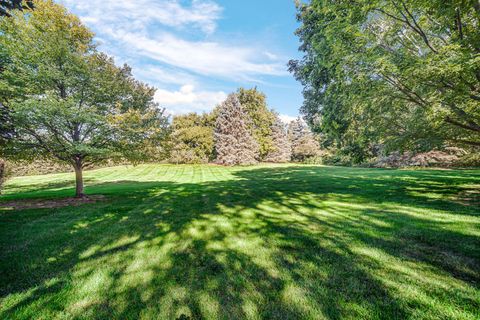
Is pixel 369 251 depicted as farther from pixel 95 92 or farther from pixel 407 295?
pixel 95 92

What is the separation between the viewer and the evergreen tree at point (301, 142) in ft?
162

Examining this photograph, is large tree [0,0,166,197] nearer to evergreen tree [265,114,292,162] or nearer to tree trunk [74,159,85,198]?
tree trunk [74,159,85,198]

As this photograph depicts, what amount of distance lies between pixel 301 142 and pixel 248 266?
169ft

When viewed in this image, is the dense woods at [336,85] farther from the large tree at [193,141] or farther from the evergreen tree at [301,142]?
the evergreen tree at [301,142]

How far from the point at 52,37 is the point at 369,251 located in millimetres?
12648

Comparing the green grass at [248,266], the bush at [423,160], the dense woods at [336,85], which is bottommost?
the green grass at [248,266]

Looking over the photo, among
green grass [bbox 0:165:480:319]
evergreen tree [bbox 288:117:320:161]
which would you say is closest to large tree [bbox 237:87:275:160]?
evergreen tree [bbox 288:117:320:161]

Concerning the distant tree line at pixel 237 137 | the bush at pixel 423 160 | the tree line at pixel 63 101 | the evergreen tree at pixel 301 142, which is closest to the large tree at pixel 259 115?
the distant tree line at pixel 237 137

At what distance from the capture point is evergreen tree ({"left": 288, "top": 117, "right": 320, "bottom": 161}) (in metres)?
49.3

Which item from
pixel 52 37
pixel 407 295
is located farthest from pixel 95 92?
pixel 407 295

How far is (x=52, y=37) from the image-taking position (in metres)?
8.29

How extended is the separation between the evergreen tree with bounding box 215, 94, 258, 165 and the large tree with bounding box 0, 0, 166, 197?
25.9 metres

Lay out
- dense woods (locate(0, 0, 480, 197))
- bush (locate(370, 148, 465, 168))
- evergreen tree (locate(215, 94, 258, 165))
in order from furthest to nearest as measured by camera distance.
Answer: evergreen tree (locate(215, 94, 258, 165)) < bush (locate(370, 148, 465, 168)) < dense woods (locate(0, 0, 480, 197))

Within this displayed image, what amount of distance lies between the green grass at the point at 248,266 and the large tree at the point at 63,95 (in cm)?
362
